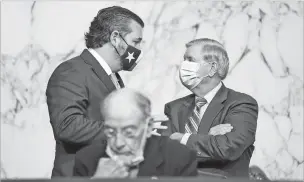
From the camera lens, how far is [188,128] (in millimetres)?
5145

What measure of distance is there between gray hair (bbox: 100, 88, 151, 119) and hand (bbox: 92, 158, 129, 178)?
0.25m

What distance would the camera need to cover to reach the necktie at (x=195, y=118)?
512cm

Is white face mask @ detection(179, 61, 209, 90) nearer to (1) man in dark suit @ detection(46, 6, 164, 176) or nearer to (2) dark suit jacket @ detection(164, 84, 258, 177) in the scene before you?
(2) dark suit jacket @ detection(164, 84, 258, 177)

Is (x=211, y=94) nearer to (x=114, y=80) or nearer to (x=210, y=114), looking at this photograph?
(x=210, y=114)

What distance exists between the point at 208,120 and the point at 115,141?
1.13 m

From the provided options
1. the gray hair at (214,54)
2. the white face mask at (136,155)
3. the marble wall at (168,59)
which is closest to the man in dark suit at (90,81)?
the gray hair at (214,54)

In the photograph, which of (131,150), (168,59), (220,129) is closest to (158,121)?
(220,129)

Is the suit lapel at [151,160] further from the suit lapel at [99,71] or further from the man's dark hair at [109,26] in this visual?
the man's dark hair at [109,26]

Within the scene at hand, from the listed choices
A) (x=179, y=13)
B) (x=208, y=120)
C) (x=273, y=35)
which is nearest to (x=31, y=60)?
(x=179, y=13)

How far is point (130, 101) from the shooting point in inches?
161

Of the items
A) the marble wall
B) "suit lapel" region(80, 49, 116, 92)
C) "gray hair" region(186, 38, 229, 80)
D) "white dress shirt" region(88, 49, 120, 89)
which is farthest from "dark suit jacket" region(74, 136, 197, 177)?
the marble wall

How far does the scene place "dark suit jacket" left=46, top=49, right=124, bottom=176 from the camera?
15.4 ft

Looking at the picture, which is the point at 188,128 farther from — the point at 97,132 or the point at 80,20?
the point at 80,20

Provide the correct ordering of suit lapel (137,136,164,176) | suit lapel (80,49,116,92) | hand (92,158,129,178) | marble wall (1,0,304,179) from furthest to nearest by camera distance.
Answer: marble wall (1,0,304,179) < suit lapel (80,49,116,92) < suit lapel (137,136,164,176) < hand (92,158,129,178)
